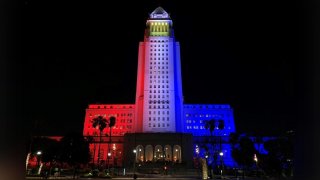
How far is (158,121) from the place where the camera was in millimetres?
111000

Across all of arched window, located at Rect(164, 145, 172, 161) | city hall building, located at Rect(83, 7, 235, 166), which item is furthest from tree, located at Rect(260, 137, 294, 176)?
arched window, located at Rect(164, 145, 172, 161)

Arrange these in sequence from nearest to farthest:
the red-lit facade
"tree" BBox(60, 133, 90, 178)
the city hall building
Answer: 1. "tree" BBox(60, 133, 90, 178)
2. the city hall building
3. the red-lit facade

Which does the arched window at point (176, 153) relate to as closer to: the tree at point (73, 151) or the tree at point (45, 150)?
the tree at point (73, 151)

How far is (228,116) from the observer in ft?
448

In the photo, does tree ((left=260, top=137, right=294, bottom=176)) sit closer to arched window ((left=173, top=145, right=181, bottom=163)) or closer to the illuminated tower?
arched window ((left=173, top=145, right=181, bottom=163))

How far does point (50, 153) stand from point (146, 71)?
54573mm

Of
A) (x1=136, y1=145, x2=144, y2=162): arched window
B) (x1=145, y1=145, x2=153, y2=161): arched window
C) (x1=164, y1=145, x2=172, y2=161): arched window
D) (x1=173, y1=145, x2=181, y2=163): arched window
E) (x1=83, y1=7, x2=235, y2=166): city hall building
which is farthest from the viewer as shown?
(x1=145, y1=145, x2=153, y2=161): arched window

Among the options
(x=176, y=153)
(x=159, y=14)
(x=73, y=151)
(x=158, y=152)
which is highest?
(x=159, y=14)

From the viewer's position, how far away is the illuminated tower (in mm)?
111062

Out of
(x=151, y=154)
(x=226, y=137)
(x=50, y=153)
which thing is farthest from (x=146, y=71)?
(x=50, y=153)

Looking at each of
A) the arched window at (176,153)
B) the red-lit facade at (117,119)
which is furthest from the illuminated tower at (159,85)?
the red-lit facade at (117,119)

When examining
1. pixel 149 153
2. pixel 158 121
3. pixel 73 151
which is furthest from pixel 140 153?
pixel 73 151

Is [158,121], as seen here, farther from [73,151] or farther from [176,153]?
[73,151]

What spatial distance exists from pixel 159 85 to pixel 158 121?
545 inches
